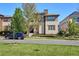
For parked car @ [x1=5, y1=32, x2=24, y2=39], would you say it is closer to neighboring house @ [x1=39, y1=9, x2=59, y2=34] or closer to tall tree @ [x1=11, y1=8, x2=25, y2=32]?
tall tree @ [x1=11, y1=8, x2=25, y2=32]

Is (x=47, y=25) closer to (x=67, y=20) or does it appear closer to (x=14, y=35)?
(x=67, y=20)

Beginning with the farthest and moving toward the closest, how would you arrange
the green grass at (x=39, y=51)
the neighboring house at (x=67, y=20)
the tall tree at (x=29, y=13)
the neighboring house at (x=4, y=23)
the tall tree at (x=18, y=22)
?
the neighboring house at (x=67, y=20) < the neighboring house at (x=4, y=23) < the tall tree at (x=29, y=13) < the tall tree at (x=18, y=22) < the green grass at (x=39, y=51)

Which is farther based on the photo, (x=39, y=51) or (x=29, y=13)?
(x=29, y=13)

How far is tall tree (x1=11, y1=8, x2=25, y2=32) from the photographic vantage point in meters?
11.9

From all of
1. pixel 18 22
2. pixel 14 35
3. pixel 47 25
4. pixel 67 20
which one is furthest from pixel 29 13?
pixel 47 25

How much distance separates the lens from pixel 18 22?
39.0 ft

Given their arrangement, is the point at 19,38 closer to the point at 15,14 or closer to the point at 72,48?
the point at 15,14

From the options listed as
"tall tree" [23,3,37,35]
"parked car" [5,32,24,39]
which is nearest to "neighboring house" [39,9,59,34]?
"tall tree" [23,3,37,35]

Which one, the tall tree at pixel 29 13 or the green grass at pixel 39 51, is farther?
the tall tree at pixel 29 13

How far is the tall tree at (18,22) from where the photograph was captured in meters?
11.9

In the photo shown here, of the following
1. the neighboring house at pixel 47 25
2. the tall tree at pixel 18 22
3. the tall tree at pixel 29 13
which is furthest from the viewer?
the neighboring house at pixel 47 25

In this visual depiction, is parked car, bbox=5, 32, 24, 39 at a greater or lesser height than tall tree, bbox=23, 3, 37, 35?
lesser

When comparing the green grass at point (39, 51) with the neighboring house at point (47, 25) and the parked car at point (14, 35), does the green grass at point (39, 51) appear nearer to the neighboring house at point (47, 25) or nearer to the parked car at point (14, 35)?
the parked car at point (14, 35)

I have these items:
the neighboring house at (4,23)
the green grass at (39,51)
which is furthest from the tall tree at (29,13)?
the green grass at (39,51)
